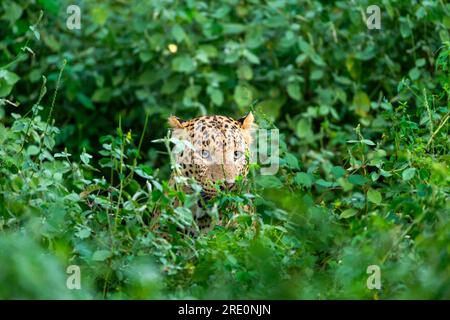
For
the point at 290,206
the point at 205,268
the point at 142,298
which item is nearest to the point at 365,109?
the point at 290,206

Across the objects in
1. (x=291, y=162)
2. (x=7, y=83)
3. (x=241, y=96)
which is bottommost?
(x=291, y=162)

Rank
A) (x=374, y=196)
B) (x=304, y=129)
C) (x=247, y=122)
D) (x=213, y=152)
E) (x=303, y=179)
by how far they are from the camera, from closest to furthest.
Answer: (x=374, y=196) → (x=303, y=179) → (x=213, y=152) → (x=247, y=122) → (x=304, y=129)

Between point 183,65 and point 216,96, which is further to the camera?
point 183,65

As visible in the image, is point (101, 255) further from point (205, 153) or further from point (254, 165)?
point (205, 153)

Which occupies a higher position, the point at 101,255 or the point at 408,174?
the point at 408,174

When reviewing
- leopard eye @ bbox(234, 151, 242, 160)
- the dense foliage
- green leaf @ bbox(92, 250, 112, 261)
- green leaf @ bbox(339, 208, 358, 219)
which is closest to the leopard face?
leopard eye @ bbox(234, 151, 242, 160)

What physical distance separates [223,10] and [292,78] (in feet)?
2.76

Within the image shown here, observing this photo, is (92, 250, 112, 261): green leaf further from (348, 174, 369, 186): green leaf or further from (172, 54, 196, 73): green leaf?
(172, 54, 196, 73): green leaf

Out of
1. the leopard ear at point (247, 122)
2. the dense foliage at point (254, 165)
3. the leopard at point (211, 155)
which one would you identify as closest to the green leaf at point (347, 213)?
the dense foliage at point (254, 165)

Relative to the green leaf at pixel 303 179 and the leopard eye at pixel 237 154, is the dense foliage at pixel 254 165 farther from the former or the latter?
the leopard eye at pixel 237 154

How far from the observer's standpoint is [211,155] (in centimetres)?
628

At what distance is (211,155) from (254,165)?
909 millimetres

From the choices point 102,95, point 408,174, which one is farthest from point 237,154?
point 102,95
